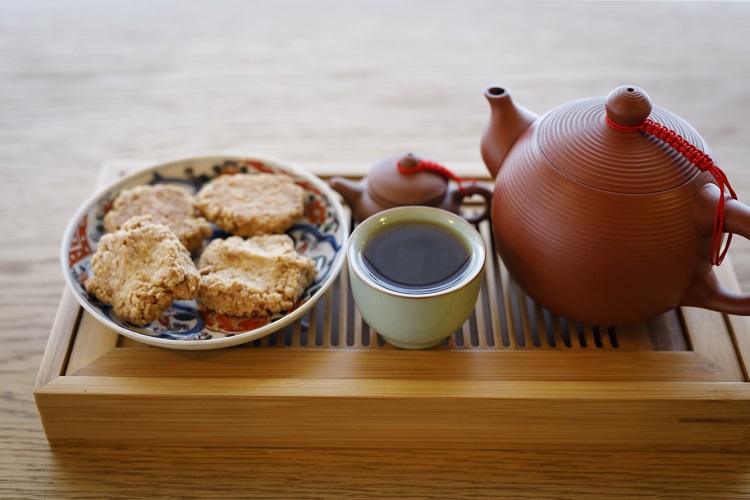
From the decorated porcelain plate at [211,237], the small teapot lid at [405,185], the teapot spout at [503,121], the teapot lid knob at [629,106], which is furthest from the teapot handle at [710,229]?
the decorated porcelain plate at [211,237]

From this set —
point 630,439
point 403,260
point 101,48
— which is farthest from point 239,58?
point 630,439

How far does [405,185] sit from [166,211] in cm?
35

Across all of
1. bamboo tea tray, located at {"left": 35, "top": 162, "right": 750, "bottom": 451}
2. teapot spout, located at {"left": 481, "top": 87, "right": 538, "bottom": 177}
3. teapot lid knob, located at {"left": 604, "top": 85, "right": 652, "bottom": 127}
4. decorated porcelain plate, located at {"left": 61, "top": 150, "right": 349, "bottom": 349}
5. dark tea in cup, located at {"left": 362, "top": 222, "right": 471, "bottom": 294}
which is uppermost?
teapot lid knob, located at {"left": 604, "top": 85, "right": 652, "bottom": 127}

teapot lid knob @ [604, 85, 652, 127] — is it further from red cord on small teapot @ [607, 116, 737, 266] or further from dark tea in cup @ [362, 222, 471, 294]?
dark tea in cup @ [362, 222, 471, 294]

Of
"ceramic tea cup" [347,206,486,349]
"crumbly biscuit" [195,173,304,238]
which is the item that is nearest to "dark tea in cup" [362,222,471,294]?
"ceramic tea cup" [347,206,486,349]

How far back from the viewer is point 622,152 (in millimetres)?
843

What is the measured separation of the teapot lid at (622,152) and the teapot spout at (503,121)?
90mm

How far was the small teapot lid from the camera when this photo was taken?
40.6 inches

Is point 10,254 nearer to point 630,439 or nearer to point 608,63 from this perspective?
point 630,439

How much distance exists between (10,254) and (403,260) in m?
0.71

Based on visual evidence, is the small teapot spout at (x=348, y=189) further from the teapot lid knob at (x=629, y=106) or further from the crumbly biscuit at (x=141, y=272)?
the teapot lid knob at (x=629, y=106)

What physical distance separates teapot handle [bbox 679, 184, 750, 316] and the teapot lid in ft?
0.11

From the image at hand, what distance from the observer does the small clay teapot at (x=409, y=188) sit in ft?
3.38

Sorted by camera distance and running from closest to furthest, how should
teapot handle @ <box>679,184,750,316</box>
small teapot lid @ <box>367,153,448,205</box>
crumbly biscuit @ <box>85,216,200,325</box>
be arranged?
teapot handle @ <box>679,184,750,316</box>, crumbly biscuit @ <box>85,216,200,325</box>, small teapot lid @ <box>367,153,448,205</box>
